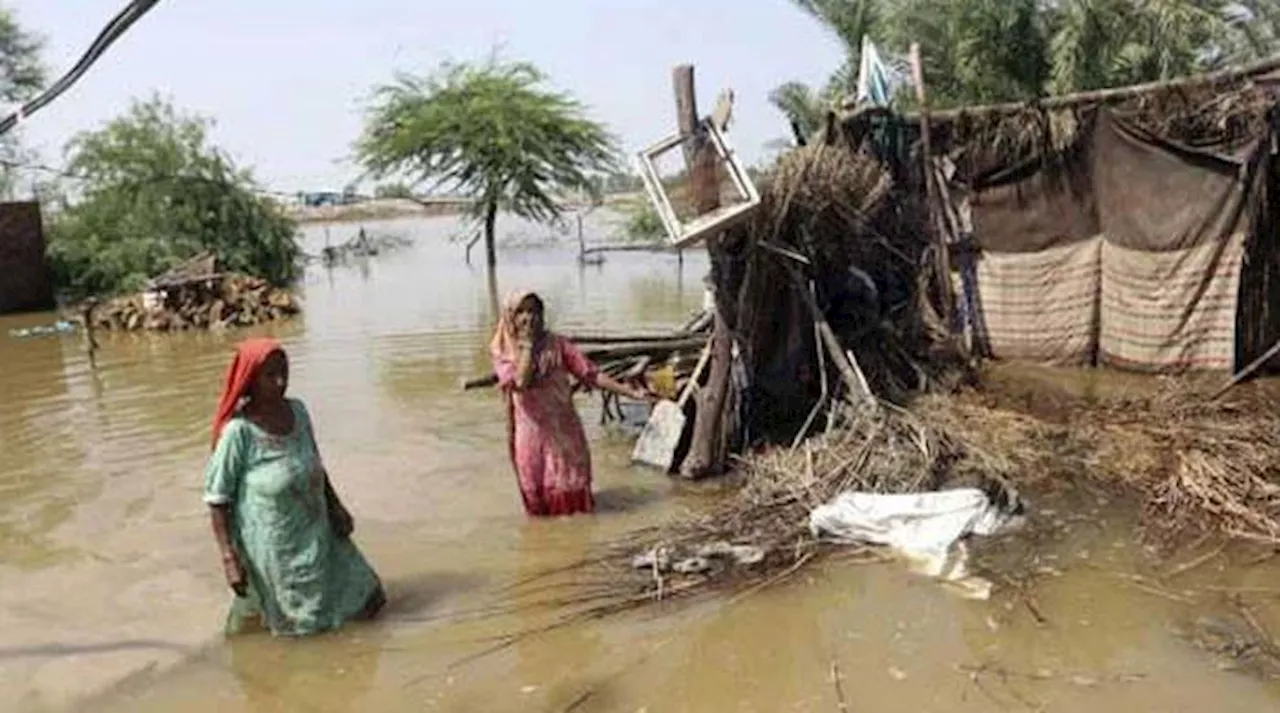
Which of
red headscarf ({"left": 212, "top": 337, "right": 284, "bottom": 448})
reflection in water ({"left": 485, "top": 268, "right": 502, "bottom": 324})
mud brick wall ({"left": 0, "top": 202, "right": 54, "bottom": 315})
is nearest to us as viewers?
red headscarf ({"left": 212, "top": 337, "right": 284, "bottom": 448})

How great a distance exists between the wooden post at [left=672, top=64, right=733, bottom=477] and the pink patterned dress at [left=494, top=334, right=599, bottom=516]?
107cm

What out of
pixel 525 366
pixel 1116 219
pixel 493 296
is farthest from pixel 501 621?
pixel 493 296

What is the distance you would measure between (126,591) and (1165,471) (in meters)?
5.84

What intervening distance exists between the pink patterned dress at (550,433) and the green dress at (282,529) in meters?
1.60

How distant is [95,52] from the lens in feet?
7.93

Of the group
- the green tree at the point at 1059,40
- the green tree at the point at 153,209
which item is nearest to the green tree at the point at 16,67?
the green tree at the point at 153,209

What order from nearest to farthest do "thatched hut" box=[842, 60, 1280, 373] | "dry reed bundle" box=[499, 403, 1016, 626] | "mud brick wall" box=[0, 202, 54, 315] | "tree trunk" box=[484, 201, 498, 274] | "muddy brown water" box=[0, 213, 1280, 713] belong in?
"muddy brown water" box=[0, 213, 1280, 713] → "dry reed bundle" box=[499, 403, 1016, 626] → "thatched hut" box=[842, 60, 1280, 373] → "mud brick wall" box=[0, 202, 54, 315] → "tree trunk" box=[484, 201, 498, 274]

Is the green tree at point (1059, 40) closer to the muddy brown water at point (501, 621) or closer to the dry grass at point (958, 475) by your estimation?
the dry grass at point (958, 475)

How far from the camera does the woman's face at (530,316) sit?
21.5ft

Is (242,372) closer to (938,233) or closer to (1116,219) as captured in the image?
(938,233)

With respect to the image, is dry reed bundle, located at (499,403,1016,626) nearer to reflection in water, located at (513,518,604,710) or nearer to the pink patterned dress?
reflection in water, located at (513,518,604,710)

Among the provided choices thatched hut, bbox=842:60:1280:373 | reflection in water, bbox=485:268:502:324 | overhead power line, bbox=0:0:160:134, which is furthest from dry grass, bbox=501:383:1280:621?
reflection in water, bbox=485:268:502:324

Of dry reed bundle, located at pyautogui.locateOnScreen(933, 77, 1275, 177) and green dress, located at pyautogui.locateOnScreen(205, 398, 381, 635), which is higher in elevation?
dry reed bundle, located at pyautogui.locateOnScreen(933, 77, 1275, 177)

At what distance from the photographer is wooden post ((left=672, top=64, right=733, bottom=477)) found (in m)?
7.32
